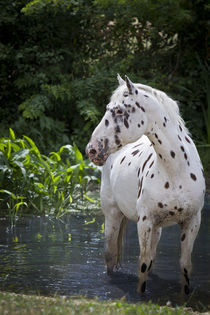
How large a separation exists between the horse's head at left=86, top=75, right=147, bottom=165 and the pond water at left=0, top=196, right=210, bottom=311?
1.26m

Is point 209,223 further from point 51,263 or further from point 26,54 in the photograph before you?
point 26,54

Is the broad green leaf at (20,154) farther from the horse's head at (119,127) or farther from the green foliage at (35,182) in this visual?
the horse's head at (119,127)

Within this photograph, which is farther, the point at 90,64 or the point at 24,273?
the point at 90,64

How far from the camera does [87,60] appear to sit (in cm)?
1273

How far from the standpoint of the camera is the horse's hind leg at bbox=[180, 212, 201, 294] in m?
4.86

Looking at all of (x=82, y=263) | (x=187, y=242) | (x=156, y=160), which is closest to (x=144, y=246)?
(x=187, y=242)

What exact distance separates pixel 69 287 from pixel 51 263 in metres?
0.86

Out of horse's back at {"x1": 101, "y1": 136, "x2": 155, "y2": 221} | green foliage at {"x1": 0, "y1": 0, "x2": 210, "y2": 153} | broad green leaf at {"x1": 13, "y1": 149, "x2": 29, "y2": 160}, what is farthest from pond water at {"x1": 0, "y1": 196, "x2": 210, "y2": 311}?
green foliage at {"x1": 0, "y1": 0, "x2": 210, "y2": 153}

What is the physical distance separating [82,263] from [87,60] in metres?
7.42

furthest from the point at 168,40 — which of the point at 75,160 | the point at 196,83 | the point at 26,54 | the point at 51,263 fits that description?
the point at 51,263

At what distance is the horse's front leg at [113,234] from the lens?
5.88m

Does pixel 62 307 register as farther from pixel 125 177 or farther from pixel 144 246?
pixel 125 177

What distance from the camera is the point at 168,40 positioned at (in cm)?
1309

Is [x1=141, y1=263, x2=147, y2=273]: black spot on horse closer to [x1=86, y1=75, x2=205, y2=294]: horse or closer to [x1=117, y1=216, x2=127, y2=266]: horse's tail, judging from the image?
[x1=86, y1=75, x2=205, y2=294]: horse
